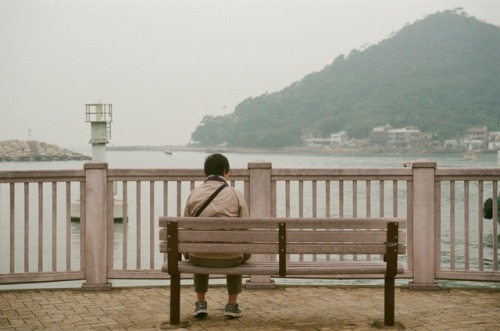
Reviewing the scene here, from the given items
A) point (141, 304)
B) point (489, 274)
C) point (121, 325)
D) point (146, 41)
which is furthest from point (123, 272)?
point (146, 41)

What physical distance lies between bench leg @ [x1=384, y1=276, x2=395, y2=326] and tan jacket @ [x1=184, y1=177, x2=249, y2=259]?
3.91 feet

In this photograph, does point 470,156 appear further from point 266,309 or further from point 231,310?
point 231,310

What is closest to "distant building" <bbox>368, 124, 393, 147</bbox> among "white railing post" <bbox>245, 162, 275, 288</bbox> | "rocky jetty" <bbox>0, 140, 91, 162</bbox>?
"rocky jetty" <bbox>0, 140, 91, 162</bbox>

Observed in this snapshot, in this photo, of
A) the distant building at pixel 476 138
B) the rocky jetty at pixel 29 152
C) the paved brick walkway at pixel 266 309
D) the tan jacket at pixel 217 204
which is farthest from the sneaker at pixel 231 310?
the distant building at pixel 476 138

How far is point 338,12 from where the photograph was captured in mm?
182125

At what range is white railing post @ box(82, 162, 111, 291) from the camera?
709 centimetres

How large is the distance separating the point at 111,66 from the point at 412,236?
172964 millimetres

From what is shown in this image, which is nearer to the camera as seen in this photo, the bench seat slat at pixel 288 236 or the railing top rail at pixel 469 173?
the bench seat slat at pixel 288 236

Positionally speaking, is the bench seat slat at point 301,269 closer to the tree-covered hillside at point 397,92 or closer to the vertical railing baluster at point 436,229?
the vertical railing baluster at point 436,229

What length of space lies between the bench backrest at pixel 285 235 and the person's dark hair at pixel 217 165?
0.55 m

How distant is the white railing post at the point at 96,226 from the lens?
279 inches

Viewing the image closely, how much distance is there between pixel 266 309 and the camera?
6246mm

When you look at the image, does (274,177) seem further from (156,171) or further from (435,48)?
(435,48)

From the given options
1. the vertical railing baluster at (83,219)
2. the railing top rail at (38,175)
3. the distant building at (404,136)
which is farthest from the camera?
the distant building at (404,136)
